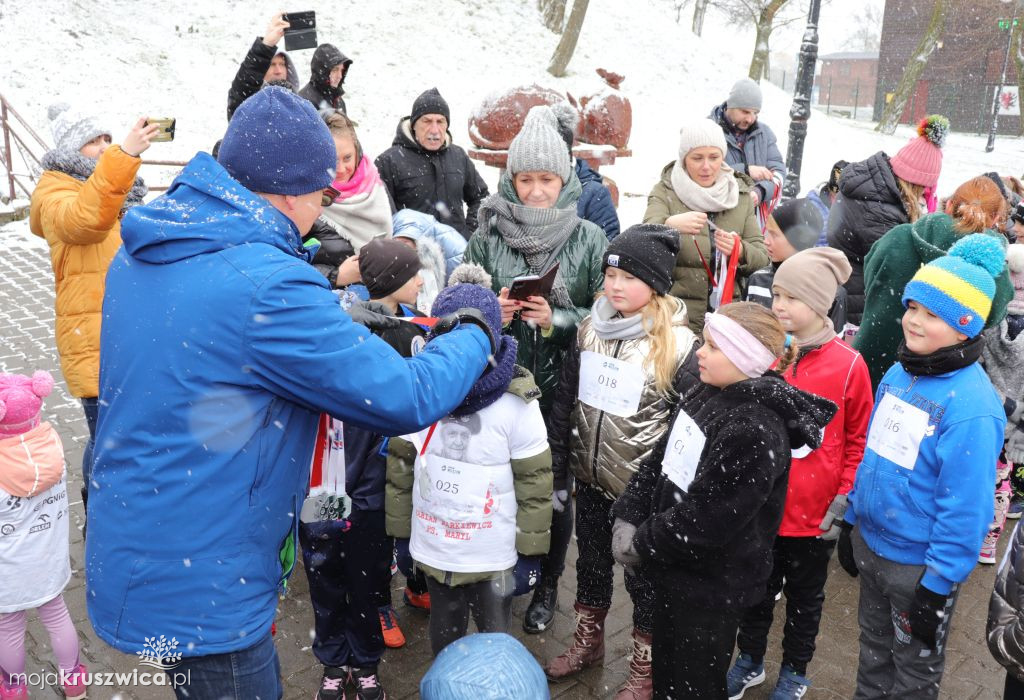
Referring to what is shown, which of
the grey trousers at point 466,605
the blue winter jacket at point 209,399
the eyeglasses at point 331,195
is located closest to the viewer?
the blue winter jacket at point 209,399

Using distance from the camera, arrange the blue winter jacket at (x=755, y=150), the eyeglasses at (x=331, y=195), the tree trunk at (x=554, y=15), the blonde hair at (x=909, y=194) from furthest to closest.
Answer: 1. the tree trunk at (x=554, y=15)
2. the blue winter jacket at (x=755, y=150)
3. the blonde hair at (x=909, y=194)
4. the eyeglasses at (x=331, y=195)

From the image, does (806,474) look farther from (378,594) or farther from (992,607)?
(378,594)

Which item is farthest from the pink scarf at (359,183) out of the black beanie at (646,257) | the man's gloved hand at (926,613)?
the man's gloved hand at (926,613)

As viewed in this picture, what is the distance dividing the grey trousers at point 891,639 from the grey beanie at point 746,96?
4.21m

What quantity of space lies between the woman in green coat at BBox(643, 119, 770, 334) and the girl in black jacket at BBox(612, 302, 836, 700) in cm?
186

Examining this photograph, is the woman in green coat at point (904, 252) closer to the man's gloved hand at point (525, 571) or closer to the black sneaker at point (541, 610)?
the black sneaker at point (541, 610)

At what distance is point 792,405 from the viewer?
275cm

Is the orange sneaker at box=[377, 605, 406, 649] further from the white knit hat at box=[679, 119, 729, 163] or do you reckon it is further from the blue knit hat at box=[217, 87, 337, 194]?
the white knit hat at box=[679, 119, 729, 163]

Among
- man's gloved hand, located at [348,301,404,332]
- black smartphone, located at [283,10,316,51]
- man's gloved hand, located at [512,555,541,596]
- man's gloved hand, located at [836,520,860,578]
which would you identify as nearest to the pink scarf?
man's gloved hand, located at [348,301,404,332]

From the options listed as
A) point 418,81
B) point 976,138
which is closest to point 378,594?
point 418,81

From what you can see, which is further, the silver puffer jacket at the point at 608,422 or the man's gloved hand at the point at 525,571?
the silver puffer jacket at the point at 608,422

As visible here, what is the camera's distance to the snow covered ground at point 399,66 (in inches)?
699

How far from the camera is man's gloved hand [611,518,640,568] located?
9.86 ft

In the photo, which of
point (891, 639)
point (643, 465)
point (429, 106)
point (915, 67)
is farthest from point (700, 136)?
point (915, 67)
